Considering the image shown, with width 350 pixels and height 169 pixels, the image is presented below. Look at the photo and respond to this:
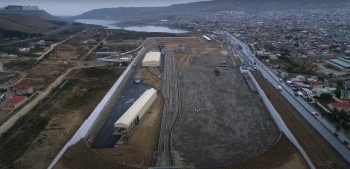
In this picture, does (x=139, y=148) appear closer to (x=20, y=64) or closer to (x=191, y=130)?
(x=191, y=130)

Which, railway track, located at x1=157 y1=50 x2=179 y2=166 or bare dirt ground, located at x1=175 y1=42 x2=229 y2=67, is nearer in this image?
railway track, located at x1=157 y1=50 x2=179 y2=166

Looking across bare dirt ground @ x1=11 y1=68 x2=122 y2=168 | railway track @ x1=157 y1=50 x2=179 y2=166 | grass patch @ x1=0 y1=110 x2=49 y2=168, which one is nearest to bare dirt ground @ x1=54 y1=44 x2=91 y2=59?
bare dirt ground @ x1=11 y1=68 x2=122 y2=168

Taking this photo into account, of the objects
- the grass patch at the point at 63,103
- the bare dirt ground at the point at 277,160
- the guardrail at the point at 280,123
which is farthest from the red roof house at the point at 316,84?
the grass patch at the point at 63,103

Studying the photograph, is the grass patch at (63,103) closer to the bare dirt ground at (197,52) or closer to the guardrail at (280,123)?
the bare dirt ground at (197,52)

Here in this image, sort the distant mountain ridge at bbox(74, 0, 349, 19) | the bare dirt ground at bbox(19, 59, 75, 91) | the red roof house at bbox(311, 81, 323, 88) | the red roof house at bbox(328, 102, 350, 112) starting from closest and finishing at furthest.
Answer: the red roof house at bbox(328, 102, 350, 112) < the red roof house at bbox(311, 81, 323, 88) < the bare dirt ground at bbox(19, 59, 75, 91) < the distant mountain ridge at bbox(74, 0, 349, 19)

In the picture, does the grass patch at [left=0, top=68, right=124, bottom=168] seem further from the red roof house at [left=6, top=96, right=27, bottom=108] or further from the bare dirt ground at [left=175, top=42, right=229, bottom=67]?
the bare dirt ground at [left=175, top=42, right=229, bottom=67]

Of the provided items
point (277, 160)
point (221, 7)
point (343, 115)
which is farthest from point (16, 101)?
point (221, 7)
